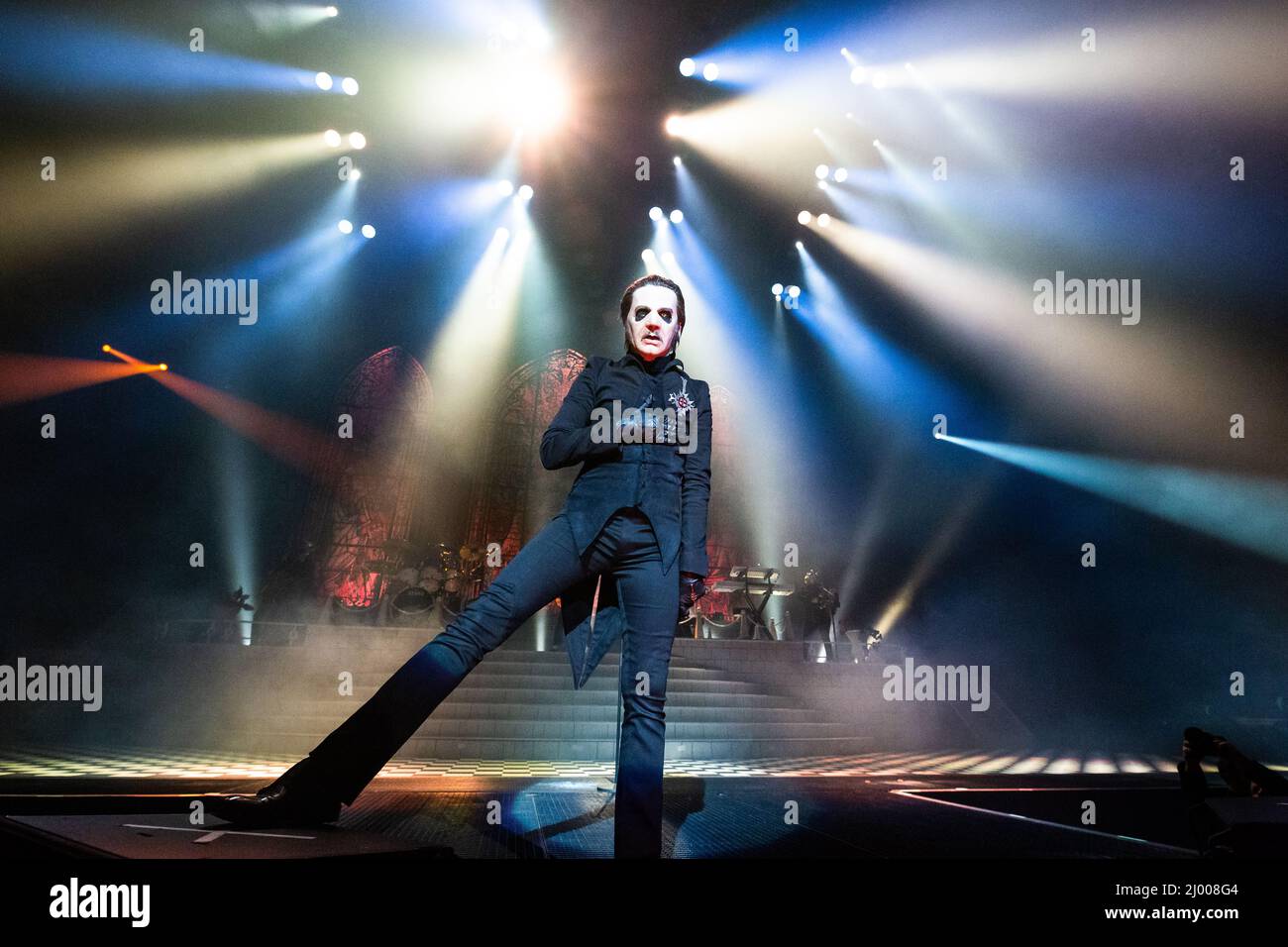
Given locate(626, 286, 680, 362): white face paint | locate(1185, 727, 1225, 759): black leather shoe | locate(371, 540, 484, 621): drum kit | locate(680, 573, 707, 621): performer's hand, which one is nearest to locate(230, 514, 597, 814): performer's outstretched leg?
locate(680, 573, 707, 621): performer's hand

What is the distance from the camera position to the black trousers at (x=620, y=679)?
6.21ft

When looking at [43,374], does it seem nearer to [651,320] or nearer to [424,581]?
[424,581]

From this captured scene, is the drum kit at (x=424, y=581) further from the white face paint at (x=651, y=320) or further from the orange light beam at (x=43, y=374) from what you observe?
the white face paint at (x=651, y=320)

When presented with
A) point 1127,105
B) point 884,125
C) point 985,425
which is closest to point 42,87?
point 884,125

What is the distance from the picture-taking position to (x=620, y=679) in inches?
78.6

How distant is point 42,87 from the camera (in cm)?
652

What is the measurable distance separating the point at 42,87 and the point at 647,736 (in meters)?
8.56

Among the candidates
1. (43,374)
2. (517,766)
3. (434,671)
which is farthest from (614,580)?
(43,374)

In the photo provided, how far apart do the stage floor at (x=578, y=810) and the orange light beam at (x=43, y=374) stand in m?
4.54

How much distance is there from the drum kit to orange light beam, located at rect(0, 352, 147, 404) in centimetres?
440

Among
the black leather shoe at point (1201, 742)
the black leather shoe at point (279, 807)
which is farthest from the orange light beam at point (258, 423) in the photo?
the black leather shoe at point (1201, 742)

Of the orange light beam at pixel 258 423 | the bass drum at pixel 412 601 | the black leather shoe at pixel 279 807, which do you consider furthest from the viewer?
the orange light beam at pixel 258 423

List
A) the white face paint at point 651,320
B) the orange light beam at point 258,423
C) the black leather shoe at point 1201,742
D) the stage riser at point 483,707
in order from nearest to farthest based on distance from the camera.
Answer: the white face paint at point 651,320, the black leather shoe at point 1201,742, the stage riser at point 483,707, the orange light beam at point 258,423

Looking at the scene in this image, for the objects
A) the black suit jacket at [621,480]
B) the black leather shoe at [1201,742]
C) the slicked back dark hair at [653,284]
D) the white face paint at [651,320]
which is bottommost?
the black leather shoe at [1201,742]
